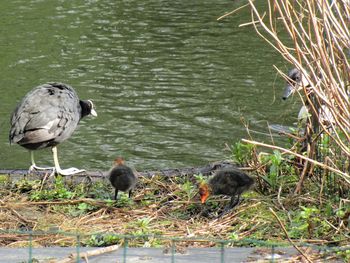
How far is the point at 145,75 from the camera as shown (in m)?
12.8

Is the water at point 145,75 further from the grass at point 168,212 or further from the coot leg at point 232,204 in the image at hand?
the coot leg at point 232,204

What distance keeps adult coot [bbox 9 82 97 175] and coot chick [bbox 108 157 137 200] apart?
93 cm

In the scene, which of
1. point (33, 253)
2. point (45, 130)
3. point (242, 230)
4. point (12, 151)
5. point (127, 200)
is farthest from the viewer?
point (12, 151)

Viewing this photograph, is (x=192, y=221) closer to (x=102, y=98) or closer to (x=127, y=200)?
(x=127, y=200)

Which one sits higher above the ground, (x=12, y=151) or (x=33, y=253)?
(x=33, y=253)

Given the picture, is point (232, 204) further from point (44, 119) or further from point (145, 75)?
point (145, 75)

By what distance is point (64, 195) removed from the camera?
673 cm

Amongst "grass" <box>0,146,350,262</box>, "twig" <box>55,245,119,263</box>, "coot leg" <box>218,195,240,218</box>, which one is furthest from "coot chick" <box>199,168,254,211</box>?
"twig" <box>55,245,119,263</box>

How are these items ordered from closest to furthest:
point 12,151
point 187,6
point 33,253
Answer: point 33,253, point 12,151, point 187,6

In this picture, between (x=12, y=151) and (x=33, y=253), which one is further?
(x=12, y=151)

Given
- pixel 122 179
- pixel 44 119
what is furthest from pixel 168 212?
pixel 44 119

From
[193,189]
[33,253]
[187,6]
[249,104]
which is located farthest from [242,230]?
[187,6]

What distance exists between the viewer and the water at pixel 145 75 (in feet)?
33.0

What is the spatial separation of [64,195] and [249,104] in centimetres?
514
